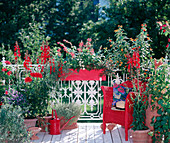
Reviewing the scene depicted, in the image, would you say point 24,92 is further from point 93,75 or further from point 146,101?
point 146,101

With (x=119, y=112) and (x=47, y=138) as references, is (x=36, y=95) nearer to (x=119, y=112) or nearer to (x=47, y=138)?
(x=47, y=138)

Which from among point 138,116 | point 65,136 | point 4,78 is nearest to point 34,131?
point 65,136

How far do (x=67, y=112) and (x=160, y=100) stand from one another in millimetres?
1604

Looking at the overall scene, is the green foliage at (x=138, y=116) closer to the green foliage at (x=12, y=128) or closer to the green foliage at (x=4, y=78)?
the green foliage at (x=12, y=128)

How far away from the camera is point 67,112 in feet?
15.3

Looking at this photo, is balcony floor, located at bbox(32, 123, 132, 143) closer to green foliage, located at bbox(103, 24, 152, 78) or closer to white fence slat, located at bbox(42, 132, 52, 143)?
white fence slat, located at bbox(42, 132, 52, 143)

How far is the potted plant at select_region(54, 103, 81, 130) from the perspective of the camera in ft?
15.3

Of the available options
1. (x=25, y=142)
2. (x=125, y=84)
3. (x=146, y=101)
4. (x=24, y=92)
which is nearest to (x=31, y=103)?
(x=24, y=92)

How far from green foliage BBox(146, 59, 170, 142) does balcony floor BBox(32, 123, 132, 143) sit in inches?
21.6

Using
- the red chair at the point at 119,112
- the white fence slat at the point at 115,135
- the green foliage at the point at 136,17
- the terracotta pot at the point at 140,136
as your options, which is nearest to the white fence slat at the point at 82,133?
the red chair at the point at 119,112

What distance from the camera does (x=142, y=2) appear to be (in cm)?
896

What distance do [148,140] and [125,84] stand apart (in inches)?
35.8

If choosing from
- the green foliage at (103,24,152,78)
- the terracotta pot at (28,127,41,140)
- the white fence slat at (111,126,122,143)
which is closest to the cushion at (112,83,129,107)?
the green foliage at (103,24,152,78)

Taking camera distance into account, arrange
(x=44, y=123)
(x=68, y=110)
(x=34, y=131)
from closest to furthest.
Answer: (x=34, y=131) < (x=44, y=123) < (x=68, y=110)
